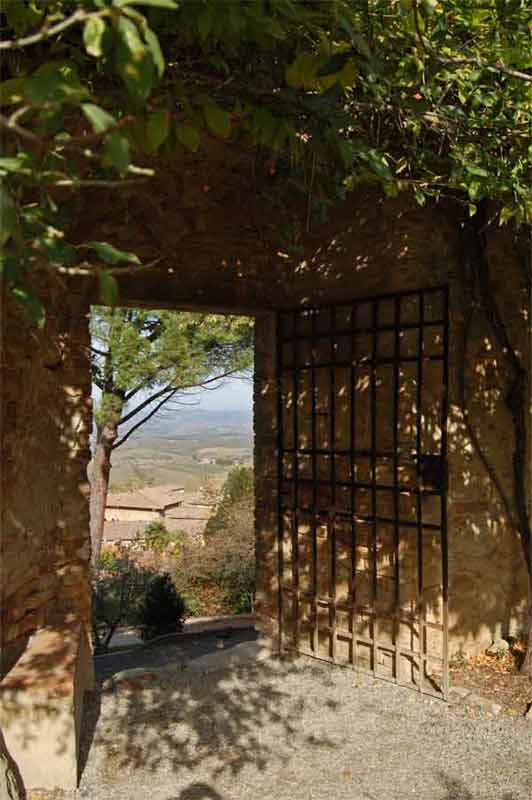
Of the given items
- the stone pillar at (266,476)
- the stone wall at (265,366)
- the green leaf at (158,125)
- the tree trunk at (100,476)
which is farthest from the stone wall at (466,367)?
the tree trunk at (100,476)

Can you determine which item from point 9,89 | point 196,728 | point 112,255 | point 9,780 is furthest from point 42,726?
point 9,89

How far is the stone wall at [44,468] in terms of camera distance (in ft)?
9.83

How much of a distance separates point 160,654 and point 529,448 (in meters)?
3.35

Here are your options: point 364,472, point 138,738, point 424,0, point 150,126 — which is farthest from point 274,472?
point 150,126

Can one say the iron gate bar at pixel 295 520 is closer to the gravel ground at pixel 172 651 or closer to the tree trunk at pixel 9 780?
the gravel ground at pixel 172 651

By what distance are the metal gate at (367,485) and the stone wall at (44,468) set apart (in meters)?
1.29

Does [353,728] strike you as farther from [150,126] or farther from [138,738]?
[150,126]

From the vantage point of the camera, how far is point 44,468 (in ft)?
11.1

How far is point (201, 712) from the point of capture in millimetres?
3369

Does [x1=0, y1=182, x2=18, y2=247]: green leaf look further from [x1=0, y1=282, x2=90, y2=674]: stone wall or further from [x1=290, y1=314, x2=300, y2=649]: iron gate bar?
[x1=290, y1=314, x2=300, y2=649]: iron gate bar

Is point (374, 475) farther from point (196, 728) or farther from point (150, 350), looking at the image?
point (150, 350)

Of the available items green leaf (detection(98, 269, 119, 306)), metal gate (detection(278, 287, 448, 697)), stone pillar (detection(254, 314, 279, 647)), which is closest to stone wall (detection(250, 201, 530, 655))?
metal gate (detection(278, 287, 448, 697))

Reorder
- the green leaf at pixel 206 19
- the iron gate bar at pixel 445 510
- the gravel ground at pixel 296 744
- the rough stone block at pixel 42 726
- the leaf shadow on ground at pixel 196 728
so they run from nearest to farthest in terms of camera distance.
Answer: the green leaf at pixel 206 19 < the rough stone block at pixel 42 726 < the gravel ground at pixel 296 744 < the leaf shadow on ground at pixel 196 728 < the iron gate bar at pixel 445 510

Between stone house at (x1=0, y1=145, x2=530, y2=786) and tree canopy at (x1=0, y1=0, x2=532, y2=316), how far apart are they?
0.48m
